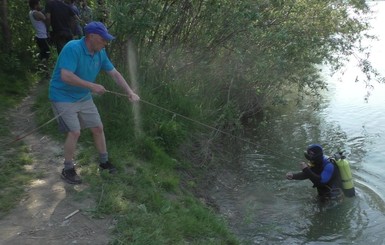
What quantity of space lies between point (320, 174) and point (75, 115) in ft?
13.0

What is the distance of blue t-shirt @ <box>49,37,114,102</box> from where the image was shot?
474cm

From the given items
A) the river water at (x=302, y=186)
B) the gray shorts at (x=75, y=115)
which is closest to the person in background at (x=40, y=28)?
the gray shorts at (x=75, y=115)

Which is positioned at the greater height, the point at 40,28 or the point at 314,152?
the point at 40,28

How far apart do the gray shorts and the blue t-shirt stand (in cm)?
7

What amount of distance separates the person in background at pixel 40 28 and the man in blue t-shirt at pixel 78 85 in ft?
15.3

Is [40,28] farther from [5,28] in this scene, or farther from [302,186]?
[302,186]

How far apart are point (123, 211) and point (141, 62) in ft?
13.3

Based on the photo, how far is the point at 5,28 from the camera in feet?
31.9

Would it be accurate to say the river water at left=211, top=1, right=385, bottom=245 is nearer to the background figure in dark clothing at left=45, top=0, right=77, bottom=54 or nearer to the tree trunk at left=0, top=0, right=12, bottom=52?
the background figure in dark clothing at left=45, top=0, right=77, bottom=54

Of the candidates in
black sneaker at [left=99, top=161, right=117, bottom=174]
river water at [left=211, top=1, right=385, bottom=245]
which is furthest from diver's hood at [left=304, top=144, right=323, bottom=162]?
black sneaker at [left=99, top=161, right=117, bottom=174]

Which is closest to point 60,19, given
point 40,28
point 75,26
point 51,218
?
point 75,26

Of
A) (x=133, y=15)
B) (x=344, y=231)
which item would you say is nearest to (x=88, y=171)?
(x=133, y=15)

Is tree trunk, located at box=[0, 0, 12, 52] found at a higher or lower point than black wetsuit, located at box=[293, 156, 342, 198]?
higher

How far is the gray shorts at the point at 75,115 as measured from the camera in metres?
5.04
